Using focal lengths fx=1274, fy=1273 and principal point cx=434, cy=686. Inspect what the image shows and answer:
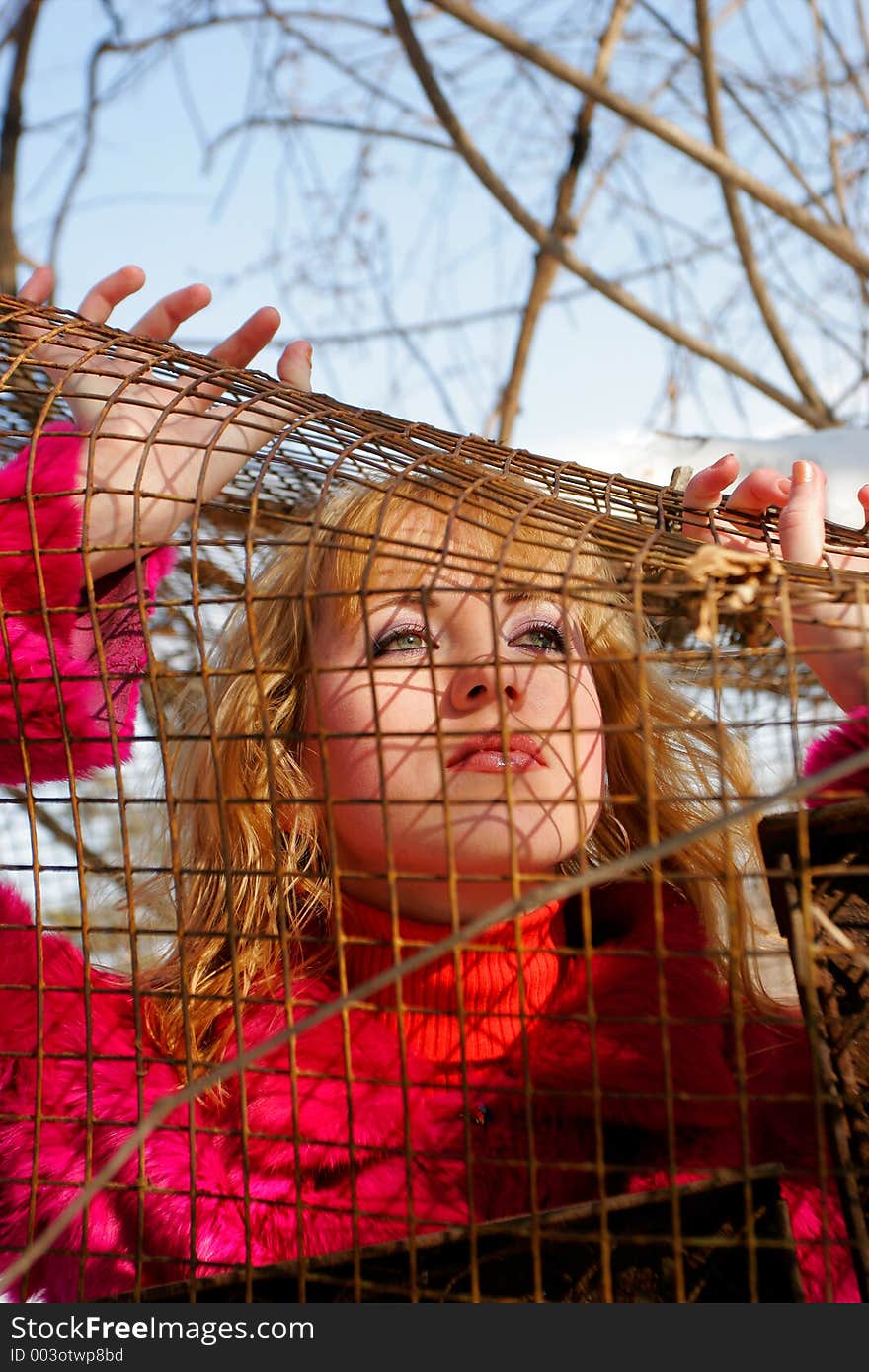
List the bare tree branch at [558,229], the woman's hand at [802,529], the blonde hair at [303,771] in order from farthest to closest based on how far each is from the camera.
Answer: the bare tree branch at [558,229] → the blonde hair at [303,771] → the woman's hand at [802,529]

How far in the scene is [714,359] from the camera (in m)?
1.82

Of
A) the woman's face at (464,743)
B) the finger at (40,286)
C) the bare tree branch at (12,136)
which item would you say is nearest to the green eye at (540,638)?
the woman's face at (464,743)

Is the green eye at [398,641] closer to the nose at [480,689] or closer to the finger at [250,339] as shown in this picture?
the nose at [480,689]

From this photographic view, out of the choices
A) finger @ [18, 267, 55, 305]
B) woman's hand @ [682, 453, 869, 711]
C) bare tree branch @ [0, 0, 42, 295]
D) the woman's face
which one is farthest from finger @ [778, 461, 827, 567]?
bare tree branch @ [0, 0, 42, 295]

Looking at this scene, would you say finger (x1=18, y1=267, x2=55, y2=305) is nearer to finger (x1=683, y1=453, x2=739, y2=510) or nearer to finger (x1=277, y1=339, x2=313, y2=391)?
finger (x1=277, y1=339, x2=313, y2=391)

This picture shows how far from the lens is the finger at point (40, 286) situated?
108 centimetres

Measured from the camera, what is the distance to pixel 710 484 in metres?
0.92

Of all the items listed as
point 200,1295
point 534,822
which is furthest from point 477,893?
point 200,1295

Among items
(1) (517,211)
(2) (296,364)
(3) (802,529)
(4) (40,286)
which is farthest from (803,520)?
(1) (517,211)

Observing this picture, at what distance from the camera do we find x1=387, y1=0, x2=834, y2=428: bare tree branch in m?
1.62

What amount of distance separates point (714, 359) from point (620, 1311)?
1435 mm

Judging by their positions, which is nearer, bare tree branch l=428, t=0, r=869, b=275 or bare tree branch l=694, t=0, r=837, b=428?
bare tree branch l=428, t=0, r=869, b=275

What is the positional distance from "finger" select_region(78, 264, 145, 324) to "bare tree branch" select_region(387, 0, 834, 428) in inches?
29.8

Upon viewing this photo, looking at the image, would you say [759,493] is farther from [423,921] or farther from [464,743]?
[423,921]
